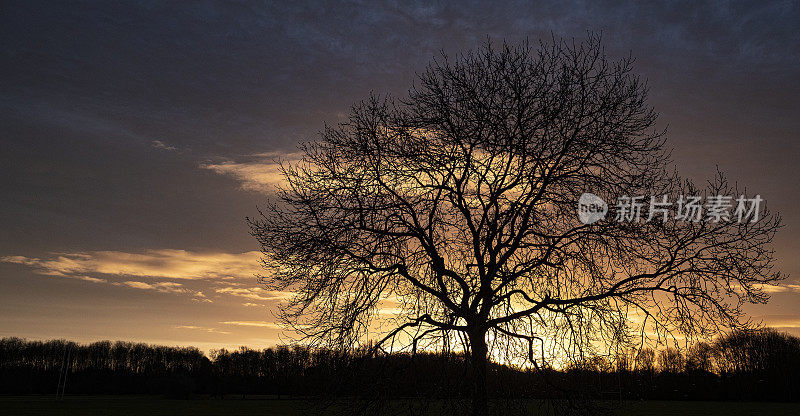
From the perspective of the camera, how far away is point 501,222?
12.9 m

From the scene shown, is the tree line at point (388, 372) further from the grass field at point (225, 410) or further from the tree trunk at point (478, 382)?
the grass field at point (225, 410)

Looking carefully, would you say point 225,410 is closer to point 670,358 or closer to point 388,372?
point 670,358

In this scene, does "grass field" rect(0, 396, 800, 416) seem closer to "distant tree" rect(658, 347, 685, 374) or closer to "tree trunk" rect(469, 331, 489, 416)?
"distant tree" rect(658, 347, 685, 374)

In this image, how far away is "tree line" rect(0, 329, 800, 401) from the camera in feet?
39.2

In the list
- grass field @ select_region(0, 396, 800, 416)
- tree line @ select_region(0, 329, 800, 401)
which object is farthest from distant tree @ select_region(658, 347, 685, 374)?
grass field @ select_region(0, 396, 800, 416)

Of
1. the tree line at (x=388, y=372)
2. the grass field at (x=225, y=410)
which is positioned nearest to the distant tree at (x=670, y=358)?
the tree line at (x=388, y=372)

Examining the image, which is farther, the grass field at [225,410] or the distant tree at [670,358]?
the grass field at [225,410]

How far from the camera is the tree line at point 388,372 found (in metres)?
11.9

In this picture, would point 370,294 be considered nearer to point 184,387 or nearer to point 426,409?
point 426,409

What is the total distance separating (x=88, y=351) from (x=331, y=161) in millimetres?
113927

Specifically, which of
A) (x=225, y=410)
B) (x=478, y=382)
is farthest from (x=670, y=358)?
(x=225, y=410)

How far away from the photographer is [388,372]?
1229 cm

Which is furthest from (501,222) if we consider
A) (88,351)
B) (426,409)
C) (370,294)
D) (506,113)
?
(88,351)

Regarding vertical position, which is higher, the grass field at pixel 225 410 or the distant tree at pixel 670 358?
the distant tree at pixel 670 358
